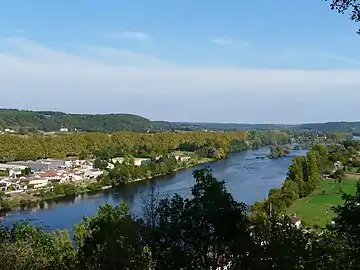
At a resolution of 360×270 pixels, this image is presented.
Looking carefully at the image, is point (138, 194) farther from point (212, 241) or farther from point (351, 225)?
point (351, 225)

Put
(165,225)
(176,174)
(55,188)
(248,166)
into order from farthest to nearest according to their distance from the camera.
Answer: (248,166)
(176,174)
(55,188)
(165,225)

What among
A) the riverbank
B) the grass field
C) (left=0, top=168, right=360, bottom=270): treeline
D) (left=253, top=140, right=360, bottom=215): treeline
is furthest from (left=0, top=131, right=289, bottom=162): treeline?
(left=0, top=168, right=360, bottom=270): treeline

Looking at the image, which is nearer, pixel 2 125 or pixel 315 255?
pixel 315 255

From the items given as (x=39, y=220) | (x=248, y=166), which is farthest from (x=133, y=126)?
(x=39, y=220)

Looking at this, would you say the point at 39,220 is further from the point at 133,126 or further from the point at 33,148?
the point at 133,126

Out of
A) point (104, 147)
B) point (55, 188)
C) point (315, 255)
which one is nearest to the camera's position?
point (315, 255)

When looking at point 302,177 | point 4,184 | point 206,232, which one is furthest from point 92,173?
point 206,232

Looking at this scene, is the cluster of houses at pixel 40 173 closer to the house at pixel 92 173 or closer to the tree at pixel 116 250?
the house at pixel 92 173

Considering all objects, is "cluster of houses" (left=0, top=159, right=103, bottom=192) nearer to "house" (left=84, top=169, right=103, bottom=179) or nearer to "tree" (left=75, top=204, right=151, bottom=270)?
"house" (left=84, top=169, right=103, bottom=179)
